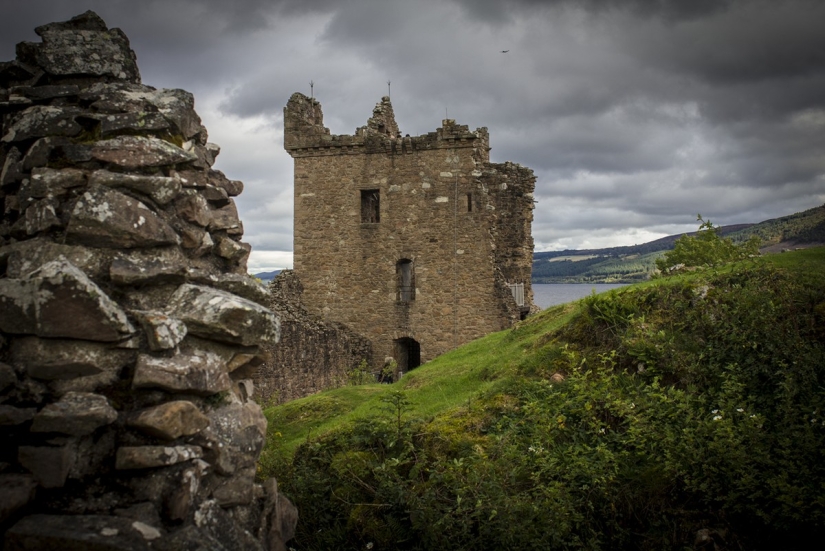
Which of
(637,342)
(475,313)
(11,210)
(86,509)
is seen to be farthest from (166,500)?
(475,313)

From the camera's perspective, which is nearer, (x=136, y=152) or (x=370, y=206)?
(x=136, y=152)

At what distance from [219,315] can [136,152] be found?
1312 millimetres

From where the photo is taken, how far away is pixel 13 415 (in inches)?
138

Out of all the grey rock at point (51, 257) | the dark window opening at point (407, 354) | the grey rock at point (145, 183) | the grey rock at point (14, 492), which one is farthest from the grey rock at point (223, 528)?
the dark window opening at point (407, 354)

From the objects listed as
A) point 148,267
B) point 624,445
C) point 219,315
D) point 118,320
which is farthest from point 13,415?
point 624,445

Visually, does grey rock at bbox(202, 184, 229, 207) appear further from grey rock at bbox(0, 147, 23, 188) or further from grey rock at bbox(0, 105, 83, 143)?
grey rock at bbox(0, 147, 23, 188)

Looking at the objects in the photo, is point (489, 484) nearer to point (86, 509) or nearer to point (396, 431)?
point (396, 431)

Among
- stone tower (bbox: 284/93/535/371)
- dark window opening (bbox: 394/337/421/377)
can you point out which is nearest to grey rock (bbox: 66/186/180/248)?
stone tower (bbox: 284/93/535/371)

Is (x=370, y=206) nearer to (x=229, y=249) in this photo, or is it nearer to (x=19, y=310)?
(x=229, y=249)

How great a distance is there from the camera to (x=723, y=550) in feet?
18.2

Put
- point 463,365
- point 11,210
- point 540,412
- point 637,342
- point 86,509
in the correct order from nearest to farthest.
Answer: point 86,509, point 11,210, point 540,412, point 637,342, point 463,365

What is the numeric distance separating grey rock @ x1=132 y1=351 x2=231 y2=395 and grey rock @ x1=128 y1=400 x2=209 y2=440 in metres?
0.12

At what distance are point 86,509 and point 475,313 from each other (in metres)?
19.6

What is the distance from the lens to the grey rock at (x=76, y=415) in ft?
11.5
